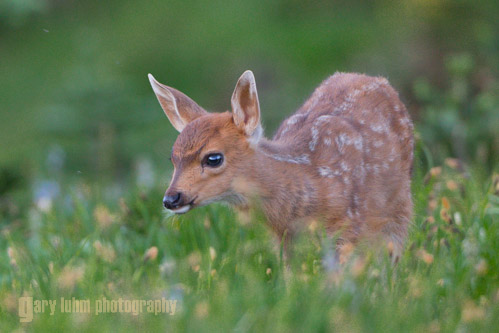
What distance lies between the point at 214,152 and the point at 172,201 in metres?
0.44

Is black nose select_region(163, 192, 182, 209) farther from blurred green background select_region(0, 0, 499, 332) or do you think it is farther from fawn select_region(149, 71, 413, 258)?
blurred green background select_region(0, 0, 499, 332)

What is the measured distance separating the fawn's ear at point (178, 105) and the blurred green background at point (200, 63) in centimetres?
244

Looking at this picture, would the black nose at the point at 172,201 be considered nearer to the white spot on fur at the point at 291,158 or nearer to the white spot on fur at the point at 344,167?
the white spot on fur at the point at 291,158

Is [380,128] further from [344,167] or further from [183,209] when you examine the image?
[183,209]

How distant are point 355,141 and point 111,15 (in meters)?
10.2

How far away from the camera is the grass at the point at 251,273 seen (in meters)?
3.67

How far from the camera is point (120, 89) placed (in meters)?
Result: 9.56

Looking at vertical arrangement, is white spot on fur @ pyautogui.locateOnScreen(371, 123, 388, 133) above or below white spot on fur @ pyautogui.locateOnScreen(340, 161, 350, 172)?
above

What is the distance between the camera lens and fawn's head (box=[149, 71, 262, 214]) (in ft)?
15.5

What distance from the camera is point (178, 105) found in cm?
533

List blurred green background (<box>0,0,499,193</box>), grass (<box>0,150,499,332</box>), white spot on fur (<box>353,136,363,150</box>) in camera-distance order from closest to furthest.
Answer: grass (<box>0,150,499,332</box>) → white spot on fur (<box>353,136,363,150</box>) → blurred green background (<box>0,0,499,193</box>)

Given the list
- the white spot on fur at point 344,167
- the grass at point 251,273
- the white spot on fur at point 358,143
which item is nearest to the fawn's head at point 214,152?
the grass at point 251,273

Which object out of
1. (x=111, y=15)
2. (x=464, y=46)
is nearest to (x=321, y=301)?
(x=464, y=46)

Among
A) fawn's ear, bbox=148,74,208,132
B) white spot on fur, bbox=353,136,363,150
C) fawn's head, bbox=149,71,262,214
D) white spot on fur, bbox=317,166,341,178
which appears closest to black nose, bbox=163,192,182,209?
fawn's head, bbox=149,71,262,214
